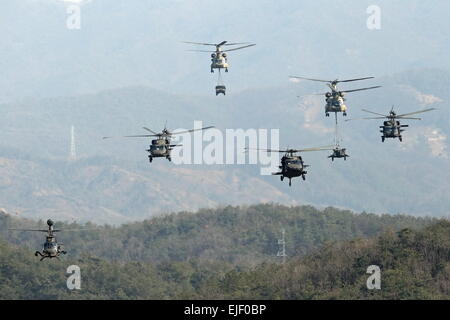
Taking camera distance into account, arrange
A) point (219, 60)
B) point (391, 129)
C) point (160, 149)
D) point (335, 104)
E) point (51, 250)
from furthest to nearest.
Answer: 1. point (219, 60)
2. point (335, 104)
3. point (391, 129)
4. point (160, 149)
5. point (51, 250)

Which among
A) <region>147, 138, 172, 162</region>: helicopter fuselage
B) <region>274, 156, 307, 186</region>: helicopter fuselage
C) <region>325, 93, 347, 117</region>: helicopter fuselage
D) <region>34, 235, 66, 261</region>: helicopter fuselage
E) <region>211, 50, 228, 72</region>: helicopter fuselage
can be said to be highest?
<region>211, 50, 228, 72</region>: helicopter fuselage

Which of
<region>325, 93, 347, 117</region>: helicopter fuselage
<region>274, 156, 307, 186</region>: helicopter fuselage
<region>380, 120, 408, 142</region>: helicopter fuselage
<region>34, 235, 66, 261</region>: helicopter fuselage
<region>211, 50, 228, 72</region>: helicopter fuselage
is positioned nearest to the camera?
<region>274, 156, 307, 186</region>: helicopter fuselage

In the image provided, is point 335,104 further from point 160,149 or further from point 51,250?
point 51,250

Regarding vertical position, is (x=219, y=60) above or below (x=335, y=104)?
above

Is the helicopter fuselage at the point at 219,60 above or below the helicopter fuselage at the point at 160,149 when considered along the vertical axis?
above

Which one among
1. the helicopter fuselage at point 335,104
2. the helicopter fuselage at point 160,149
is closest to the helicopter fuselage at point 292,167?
the helicopter fuselage at point 160,149

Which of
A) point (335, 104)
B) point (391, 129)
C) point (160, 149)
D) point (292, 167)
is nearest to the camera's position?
point (292, 167)

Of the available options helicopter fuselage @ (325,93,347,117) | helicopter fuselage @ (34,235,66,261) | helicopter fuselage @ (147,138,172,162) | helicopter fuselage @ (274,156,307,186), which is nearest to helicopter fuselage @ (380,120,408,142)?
helicopter fuselage @ (325,93,347,117)

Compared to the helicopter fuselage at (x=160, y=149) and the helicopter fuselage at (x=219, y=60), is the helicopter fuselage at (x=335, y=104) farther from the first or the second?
the helicopter fuselage at (x=160, y=149)

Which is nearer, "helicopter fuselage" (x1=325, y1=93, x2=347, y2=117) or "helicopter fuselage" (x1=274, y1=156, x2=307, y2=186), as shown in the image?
"helicopter fuselage" (x1=274, y1=156, x2=307, y2=186)

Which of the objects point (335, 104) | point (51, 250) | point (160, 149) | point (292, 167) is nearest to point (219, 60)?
point (335, 104)

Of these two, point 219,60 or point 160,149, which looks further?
point 219,60

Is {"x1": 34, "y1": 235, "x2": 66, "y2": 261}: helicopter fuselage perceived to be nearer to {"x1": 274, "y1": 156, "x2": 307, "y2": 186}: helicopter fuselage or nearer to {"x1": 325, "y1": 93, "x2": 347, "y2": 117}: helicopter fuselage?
{"x1": 274, "y1": 156, "x2": 307, "y2": 186}: helicopter fuselage
